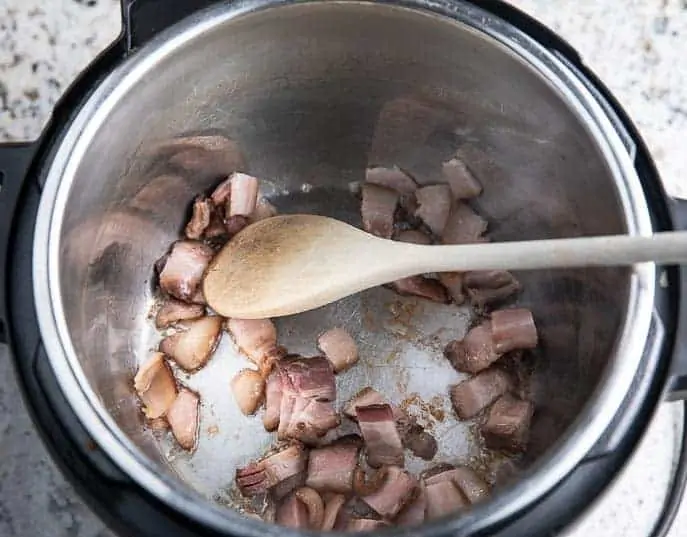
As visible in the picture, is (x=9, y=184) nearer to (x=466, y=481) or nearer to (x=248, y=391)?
(x=248, y=391)

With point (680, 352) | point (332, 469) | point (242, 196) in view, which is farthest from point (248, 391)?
point (680, 352)

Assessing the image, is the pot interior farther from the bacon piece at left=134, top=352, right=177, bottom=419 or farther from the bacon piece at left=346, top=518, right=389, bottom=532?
the bacon piece at left=346, top=518, right=389, bottom=532

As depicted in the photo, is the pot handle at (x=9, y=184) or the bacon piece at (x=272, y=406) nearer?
the pot handle at (x=9, y=184)

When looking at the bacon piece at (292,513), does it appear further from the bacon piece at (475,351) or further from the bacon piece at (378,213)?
the bacon piece at (378,213)

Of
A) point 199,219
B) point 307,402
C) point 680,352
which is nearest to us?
point 680,352

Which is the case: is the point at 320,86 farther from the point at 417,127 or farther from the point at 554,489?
the point at 554,489

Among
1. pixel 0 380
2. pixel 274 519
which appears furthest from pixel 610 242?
pixel 0 380

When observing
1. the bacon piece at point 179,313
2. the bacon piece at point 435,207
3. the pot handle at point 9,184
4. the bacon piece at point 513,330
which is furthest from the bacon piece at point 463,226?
the pot handle at point 9,184

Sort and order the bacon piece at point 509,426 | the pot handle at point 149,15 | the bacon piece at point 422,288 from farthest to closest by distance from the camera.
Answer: the bacon piece at point 422,288, the bacon piece at point 509,426, the pot handle at point 149,15
